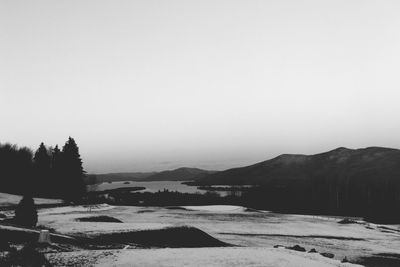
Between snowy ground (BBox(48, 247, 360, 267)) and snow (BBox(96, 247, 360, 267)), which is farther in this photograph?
snow (BBox(96, 247, 360, 267))

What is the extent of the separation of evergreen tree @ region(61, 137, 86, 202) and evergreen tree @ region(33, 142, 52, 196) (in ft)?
16.1

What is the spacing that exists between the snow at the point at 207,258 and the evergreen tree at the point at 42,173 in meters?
83.0

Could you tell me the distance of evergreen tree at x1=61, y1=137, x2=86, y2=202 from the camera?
101m

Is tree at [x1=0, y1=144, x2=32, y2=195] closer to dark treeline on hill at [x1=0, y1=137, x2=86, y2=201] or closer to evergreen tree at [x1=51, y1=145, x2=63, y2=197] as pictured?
dark treeline on hill at [x1=0, y1=137, x2=86, y2=201]

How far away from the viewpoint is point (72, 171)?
102375 mm

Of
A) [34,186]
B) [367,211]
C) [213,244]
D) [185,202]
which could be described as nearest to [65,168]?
[34,186]

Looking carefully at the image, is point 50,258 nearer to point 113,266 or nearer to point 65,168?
point 113,266

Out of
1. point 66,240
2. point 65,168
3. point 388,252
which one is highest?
point 65,168

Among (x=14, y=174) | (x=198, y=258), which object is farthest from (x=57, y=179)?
(x=198, y=258)

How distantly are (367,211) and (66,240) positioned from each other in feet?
370

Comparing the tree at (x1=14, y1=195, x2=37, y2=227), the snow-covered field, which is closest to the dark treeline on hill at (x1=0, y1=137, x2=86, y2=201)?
the snow-covered field

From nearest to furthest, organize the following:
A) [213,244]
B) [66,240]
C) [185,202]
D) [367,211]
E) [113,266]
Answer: [113,266] < [66,240] < [213,244] < [367,211] < [185,202]

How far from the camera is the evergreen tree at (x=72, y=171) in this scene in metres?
101

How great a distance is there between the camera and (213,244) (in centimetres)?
4119
